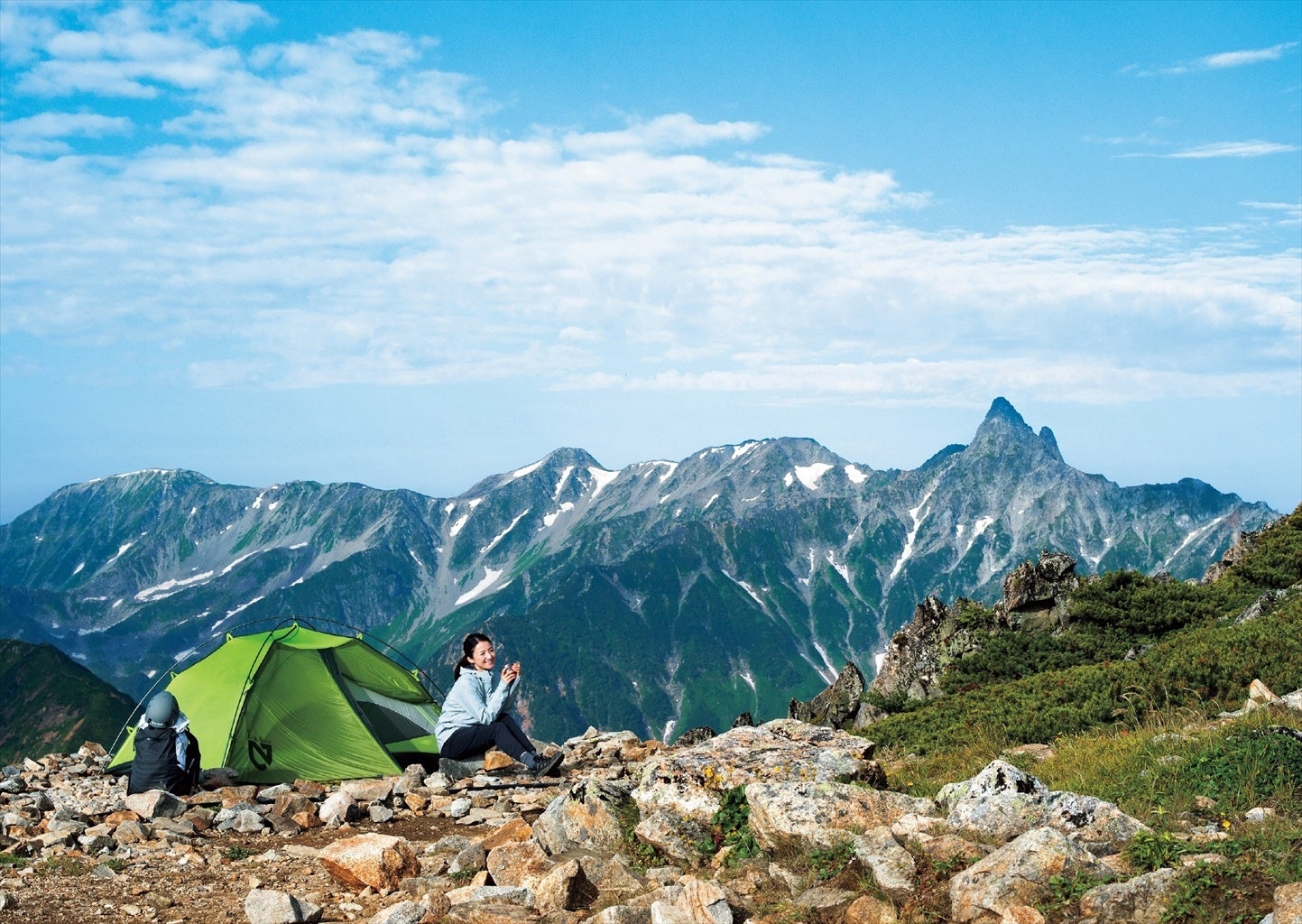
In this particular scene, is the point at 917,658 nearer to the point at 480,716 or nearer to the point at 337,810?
the point at 480,716

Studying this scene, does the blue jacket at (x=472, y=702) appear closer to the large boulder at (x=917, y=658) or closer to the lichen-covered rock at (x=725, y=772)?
the lichen-covered rock at (x=725, y=772)

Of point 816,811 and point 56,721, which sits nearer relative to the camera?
point 816,811

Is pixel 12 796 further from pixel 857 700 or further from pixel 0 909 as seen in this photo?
pixel 857 700

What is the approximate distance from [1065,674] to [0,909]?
17.6m

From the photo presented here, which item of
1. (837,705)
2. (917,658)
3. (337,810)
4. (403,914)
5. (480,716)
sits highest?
(403,914)

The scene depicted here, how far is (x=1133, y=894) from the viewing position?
24.2ft

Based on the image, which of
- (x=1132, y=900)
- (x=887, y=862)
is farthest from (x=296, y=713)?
(x=1132, y=900)

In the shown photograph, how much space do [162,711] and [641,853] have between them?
405 inches

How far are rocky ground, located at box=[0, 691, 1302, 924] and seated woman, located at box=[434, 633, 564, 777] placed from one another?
69.5 inches

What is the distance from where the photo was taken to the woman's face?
1788 centimetres

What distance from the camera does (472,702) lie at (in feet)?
57.6

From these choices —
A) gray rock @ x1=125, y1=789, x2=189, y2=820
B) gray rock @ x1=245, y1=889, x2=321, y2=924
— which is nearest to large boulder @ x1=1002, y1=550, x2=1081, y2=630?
gray rock @ x1=125, y1=789, x2=189, y2=820

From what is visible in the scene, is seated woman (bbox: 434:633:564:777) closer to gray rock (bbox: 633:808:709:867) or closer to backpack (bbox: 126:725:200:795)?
backpack (bbox: 126:725:200:795)

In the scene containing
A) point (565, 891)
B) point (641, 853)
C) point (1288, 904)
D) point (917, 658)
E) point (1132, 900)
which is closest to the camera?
point (1288, 904)
